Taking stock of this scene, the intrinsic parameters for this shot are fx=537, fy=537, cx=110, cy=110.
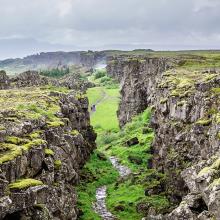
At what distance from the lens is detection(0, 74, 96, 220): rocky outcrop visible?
2552 inches

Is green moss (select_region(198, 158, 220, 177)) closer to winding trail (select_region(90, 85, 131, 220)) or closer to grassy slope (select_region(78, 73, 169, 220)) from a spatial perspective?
grassy slope (select_region(78, 73, 169, 220))

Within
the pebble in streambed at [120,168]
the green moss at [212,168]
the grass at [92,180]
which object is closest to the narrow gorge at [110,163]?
the pebble in streambed at [120,168]

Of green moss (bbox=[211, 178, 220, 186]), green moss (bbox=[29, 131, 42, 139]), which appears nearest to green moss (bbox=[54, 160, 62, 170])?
green moss (bbox=[29, 131, 42, 139])

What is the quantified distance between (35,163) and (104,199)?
177 feet

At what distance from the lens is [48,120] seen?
11106 cm

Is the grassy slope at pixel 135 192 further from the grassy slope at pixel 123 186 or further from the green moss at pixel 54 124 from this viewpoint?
the green moss at pixel 54 124

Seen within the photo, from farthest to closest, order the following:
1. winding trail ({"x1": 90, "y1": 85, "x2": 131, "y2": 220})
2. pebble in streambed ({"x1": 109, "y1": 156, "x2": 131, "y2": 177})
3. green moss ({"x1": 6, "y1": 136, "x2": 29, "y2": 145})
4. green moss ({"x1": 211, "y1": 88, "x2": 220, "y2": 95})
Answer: pebble in streambed ({"x1": 109, "y1": 156, "x2": 131, "y2": 177})
green moss ({"x1": 211, "y1": 88, "x2": 220, "y2": 95})
winding trail ({"x1": 90, "y1": 85, "x2": 131, "y2": 220})
green moss ({"x1": 6, "y1": 136, "x2": 29, "y2": 145})

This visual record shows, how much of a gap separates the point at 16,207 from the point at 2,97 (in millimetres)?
90486

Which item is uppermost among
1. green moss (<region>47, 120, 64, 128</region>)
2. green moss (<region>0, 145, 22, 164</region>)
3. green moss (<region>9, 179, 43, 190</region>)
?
green moss (<region>0, 145, 22, 164</region>)

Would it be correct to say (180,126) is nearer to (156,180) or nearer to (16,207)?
(156,180)

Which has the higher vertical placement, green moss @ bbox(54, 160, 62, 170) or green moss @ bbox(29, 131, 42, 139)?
green moss @ bbox(29, 131, 42, 139)

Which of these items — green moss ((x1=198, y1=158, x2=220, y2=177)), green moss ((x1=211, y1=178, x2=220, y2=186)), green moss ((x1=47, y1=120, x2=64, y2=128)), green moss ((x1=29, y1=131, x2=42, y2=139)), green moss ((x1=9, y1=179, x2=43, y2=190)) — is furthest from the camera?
green moss ((x1=47, y1=120, x2=64, y2=128))

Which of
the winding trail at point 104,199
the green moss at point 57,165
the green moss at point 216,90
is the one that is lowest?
the winding trail at point 104,199

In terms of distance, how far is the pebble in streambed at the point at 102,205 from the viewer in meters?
115
